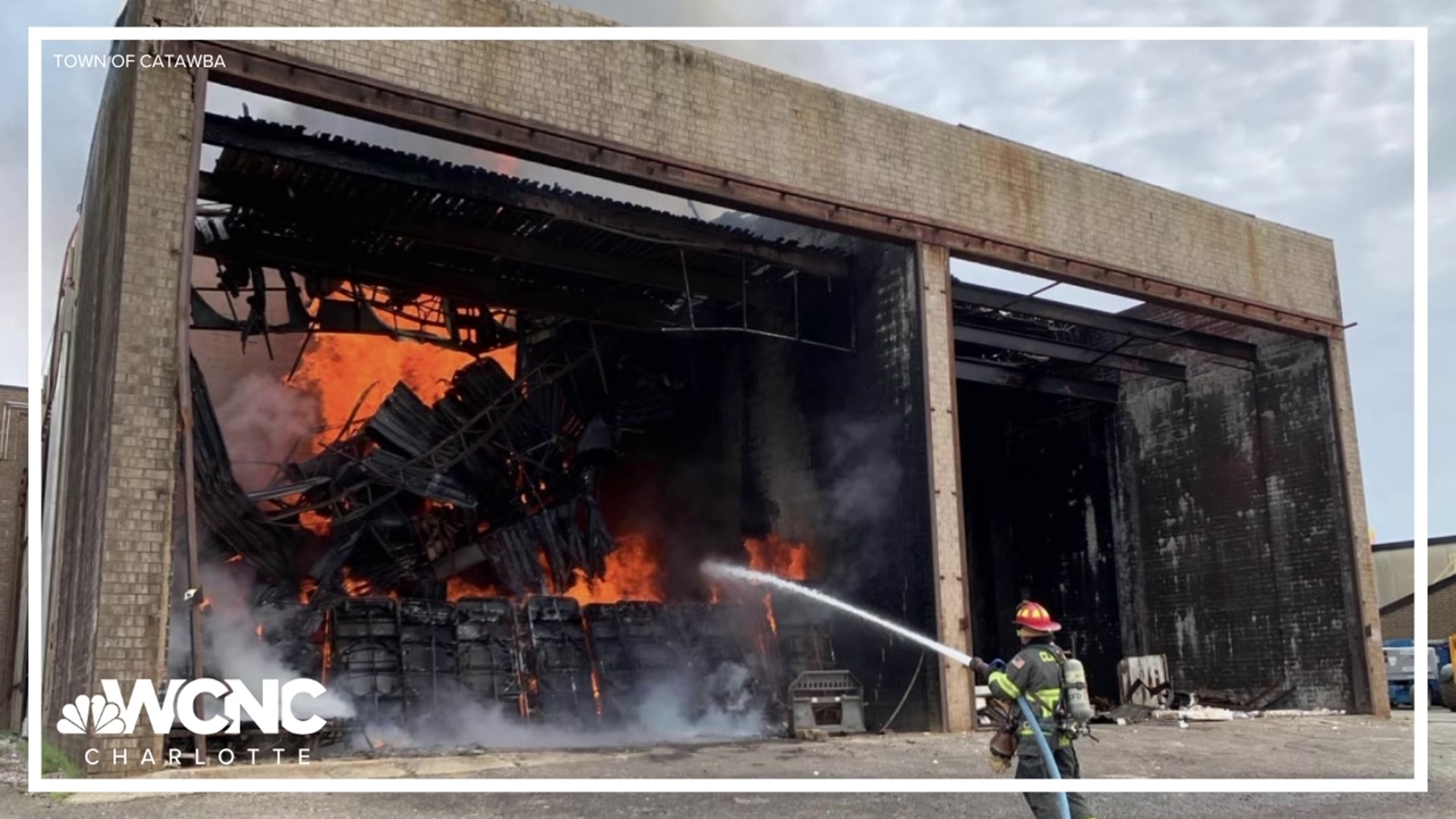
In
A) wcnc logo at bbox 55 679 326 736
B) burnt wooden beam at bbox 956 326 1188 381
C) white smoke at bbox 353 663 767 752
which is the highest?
burnt wooden beam at bbox 956 326 1188 381

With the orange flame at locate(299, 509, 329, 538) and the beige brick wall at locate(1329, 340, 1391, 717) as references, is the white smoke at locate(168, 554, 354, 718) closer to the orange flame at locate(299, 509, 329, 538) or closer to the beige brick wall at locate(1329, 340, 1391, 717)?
the orange flame at locate(299, 509, 329, 538)

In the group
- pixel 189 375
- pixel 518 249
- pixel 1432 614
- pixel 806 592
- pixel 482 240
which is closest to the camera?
pixel 189 375

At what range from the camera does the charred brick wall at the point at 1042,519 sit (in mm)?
22203

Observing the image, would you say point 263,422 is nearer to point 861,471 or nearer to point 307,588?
point 307,588

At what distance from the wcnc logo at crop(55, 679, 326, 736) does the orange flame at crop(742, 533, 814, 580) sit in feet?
24.6

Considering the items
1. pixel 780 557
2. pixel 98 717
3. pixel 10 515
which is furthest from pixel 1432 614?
pixel 10 515

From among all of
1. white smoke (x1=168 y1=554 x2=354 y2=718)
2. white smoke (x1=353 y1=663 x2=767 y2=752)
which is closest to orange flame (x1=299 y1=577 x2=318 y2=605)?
white smoke (x1=168 y1=554 x2=354 y2=718)

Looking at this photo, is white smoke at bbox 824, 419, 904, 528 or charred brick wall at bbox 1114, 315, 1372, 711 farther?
charred brick wall at bbox 1114, 315, 1372, 711

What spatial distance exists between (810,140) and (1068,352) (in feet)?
24.8

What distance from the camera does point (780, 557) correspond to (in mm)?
17891

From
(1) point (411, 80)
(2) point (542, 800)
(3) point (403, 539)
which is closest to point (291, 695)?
(3) point (403, 539)

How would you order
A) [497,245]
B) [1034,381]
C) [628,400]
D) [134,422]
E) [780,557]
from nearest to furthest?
1. [134,422]
2. [497,245]
3. [780,557]
4. [628,400]
5. [1034,381]

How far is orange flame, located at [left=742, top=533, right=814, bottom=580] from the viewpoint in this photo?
17.2 metres

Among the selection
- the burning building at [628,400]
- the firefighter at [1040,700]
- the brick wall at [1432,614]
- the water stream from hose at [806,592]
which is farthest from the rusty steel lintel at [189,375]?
the brick wall at [1432,614]
